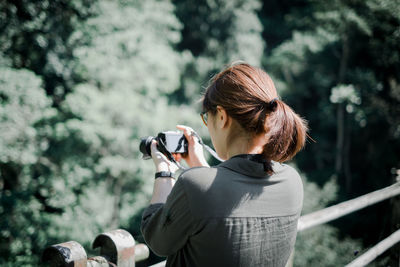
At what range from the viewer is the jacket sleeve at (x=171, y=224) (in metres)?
0.65

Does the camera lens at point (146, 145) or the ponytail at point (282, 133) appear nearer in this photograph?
the ponytail at point (282, 133)

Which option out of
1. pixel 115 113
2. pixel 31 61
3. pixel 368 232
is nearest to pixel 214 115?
pixel 115 113

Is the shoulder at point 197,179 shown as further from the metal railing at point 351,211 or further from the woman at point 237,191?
the metal railing at point 351,211

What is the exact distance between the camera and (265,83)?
77 centimetres

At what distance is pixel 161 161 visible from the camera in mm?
919

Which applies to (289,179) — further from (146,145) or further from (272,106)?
(146,145)

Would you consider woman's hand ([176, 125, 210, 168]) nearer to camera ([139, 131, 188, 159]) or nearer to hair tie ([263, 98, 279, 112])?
camera ([139, 131, 188, 159])

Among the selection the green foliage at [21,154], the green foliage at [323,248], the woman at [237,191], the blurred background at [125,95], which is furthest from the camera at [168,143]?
the green foliage at [323,248]

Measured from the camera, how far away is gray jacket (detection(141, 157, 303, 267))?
0.65m

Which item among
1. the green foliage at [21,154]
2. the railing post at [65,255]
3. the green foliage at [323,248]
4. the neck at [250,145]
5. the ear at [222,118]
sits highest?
the ear at [222,118]

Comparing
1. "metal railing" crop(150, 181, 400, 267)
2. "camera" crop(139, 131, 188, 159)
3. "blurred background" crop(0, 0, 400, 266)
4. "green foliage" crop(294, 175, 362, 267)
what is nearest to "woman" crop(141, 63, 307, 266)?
"camera" crop(139, 131, 188, 159)

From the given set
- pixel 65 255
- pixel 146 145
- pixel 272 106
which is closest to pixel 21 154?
pixel 146 145

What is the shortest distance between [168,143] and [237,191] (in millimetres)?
369

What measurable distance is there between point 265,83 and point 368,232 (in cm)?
982
